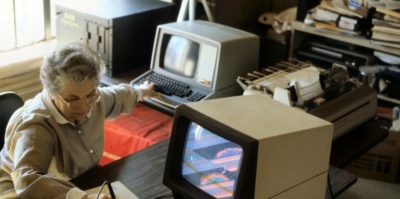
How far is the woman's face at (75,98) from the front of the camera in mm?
1620

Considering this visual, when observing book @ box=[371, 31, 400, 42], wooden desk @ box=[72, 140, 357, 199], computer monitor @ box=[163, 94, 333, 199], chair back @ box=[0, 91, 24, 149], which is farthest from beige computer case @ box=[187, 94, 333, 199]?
book @ box=[371, 31, 400, 42]

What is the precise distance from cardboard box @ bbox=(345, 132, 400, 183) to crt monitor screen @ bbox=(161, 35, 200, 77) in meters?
1.04

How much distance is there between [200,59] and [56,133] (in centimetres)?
91

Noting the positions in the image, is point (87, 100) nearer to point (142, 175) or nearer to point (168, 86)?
point (142, 175)

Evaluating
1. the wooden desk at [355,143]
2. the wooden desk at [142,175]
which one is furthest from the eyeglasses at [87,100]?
the wooden desk at [355,143]

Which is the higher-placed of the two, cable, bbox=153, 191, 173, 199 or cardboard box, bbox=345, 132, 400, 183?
cable, bbox=153, 191, 173, 199

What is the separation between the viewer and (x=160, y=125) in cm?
229

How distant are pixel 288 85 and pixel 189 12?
969 mm

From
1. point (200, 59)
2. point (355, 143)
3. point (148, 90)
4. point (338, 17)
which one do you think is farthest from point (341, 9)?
point (148, 90)

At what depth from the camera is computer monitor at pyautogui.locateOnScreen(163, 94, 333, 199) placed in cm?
128

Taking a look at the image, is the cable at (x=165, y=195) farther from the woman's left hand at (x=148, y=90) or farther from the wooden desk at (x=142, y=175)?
the woman's left hand at (x=148, y=90)

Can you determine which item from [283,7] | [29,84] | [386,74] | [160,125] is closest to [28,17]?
[29,84]

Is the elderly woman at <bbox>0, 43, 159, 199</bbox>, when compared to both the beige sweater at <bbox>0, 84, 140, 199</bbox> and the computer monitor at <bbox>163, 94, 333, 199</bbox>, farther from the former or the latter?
the computer monitor at <bbox>163, 94, 333, 199</bbox>

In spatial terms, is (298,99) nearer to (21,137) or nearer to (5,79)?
(21,137)
